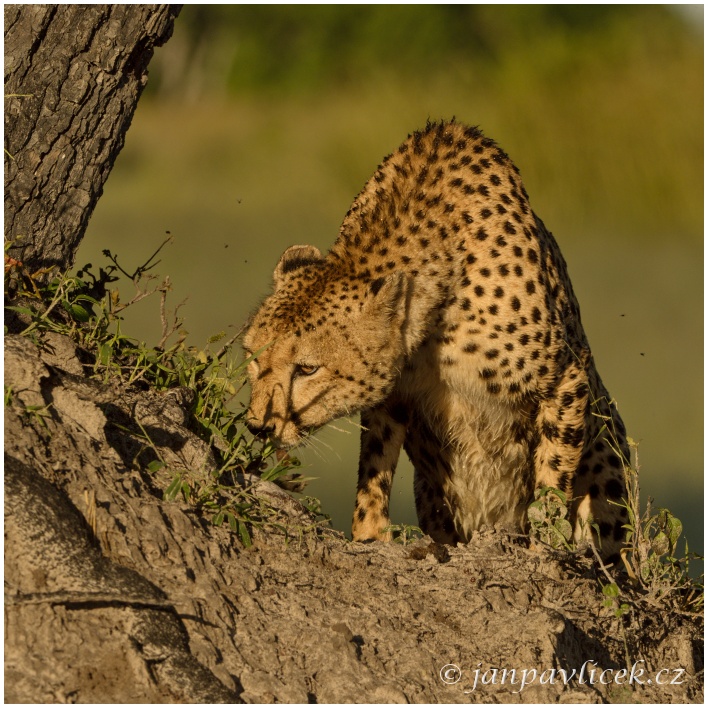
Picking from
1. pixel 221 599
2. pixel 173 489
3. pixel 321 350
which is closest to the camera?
pixel 221 599

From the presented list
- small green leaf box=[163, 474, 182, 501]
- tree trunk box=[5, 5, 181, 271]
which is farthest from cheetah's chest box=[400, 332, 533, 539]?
small green leaf box=[163, 474, 182, 501]

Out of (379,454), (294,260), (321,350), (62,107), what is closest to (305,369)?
(321,350)

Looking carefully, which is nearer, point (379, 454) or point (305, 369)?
point (305, 369)

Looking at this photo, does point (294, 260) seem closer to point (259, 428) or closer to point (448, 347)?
point (448, 347)

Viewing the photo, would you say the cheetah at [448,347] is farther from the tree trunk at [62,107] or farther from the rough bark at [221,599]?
the tree trunk at [62,107]

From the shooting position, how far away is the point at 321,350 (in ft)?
12.1

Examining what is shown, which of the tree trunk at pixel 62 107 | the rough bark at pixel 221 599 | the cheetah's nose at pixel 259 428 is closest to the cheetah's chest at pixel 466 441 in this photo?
the cheetah's nose at pixel 259 428

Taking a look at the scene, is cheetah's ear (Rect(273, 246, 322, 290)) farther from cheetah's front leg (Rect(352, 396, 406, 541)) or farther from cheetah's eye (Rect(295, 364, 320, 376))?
cheetah's front leg (Rect(352, 396, 406, 541))

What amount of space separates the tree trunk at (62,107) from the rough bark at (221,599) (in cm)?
49

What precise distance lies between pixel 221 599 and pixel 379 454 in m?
1.54

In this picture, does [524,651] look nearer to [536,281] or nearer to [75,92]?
[536,281]

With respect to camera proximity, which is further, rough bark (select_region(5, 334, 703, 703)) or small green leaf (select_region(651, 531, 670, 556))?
small green leaf (select_region(651, 531, 670, 556))

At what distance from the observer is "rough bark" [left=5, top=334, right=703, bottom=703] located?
252cm

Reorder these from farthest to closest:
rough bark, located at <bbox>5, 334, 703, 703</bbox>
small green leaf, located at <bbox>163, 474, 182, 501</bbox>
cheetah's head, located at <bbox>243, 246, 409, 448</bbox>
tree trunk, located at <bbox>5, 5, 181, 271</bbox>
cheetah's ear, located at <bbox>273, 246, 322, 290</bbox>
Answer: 1. cheetah's ear, located at <bbox>273, 246, 322, 290</bbox>
2. cheetah's head, located at <bbox>243, 246, 409, 448</bbox>
3. tree trunk, located at <bbox>5, 5, 181, 271</bbox>
4. small green leaf, located at <bbox>163, 474, 182, 501</bbox>
5. rough bark, located at <bbox>5, 334, 703, 703</bbox>
